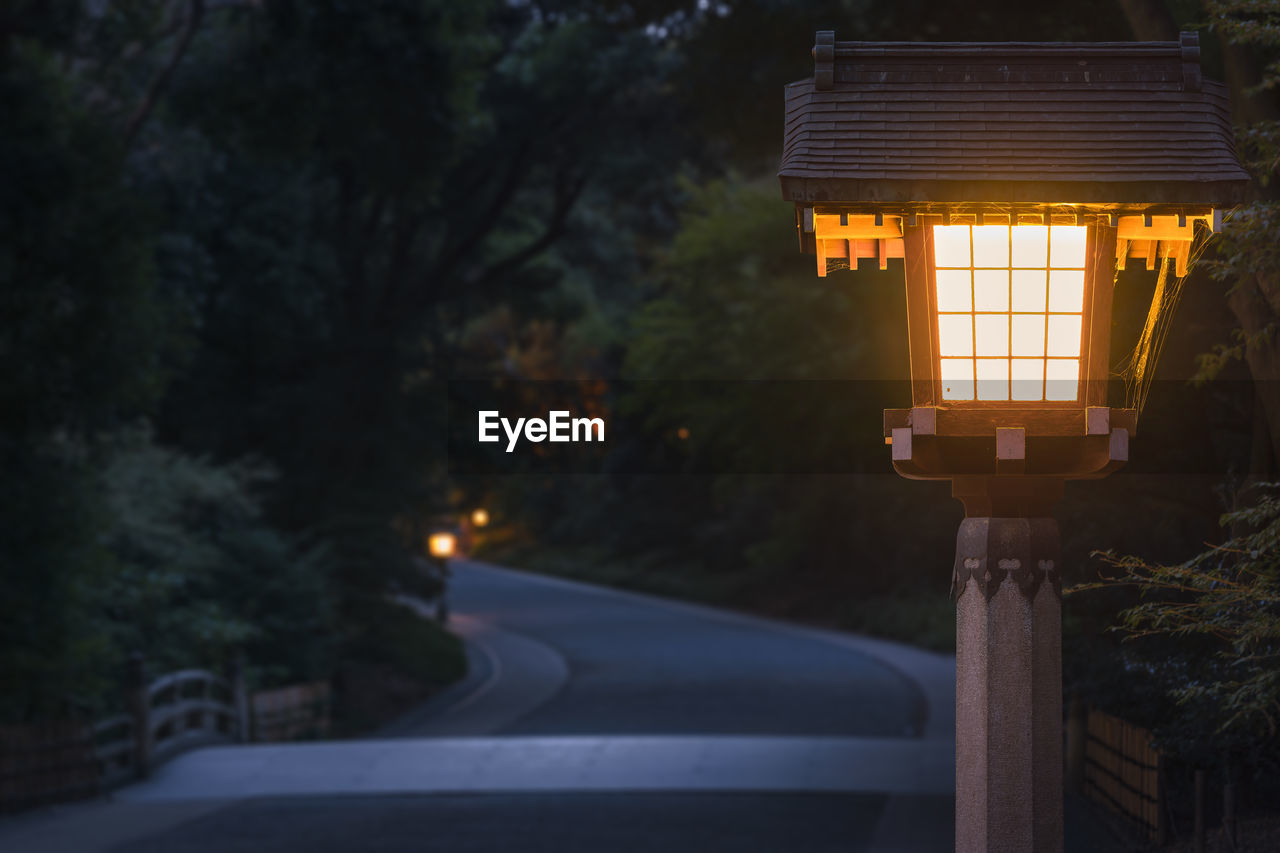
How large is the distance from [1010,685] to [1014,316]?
1.47m

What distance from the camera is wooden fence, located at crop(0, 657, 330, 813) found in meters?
14.4

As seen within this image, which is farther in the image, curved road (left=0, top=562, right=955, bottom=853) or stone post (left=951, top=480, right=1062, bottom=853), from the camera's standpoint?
curved road (left=0, top=562, right=955, bottom=853)

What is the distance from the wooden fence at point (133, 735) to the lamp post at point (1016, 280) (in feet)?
36.1

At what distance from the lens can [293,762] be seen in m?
17.3

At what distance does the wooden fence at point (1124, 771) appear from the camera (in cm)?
1016

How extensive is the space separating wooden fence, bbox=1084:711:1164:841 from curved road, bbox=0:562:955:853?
1317mm

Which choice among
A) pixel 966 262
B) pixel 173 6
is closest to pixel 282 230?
pixel 173 6

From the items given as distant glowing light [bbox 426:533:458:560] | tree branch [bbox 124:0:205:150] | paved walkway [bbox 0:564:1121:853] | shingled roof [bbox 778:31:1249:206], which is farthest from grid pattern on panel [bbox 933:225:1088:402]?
distant glowing light [bbox 426:533:458:560]

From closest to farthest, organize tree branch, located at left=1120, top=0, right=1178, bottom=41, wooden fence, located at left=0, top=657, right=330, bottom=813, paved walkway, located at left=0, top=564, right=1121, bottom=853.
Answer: tree branch, located at left=1120, top=0, right=1178, bottom=41 → paved walkway, located at left=0, top=564, right=1121, bottom=853 → wooden fence, located at left=0, top=657, right=330, bottom=813

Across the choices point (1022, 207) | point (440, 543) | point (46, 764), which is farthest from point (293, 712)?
point (1022, 207)

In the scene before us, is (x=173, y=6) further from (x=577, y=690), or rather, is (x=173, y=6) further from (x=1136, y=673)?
(x=1136, y=673)

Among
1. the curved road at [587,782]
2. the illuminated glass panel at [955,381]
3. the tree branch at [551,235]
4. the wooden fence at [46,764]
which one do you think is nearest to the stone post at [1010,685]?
the illuminated glass panel at [955,381]

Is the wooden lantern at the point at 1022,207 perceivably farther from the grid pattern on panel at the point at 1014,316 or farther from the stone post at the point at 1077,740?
the stone post at the point at 1077,740

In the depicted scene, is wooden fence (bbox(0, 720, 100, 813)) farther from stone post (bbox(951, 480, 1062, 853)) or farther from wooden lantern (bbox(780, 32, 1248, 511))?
wooden lantern (bbox(780, 32, 1248, 511))
